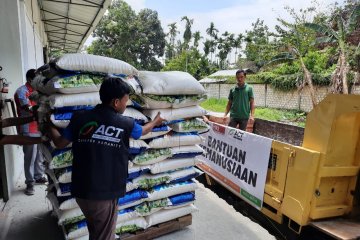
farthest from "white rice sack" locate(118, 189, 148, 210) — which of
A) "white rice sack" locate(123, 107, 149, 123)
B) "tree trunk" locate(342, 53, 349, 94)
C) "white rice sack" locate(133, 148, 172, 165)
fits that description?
"tree trunk" locate(342, 53, 349, 94)

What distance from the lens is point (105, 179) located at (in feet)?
5.95

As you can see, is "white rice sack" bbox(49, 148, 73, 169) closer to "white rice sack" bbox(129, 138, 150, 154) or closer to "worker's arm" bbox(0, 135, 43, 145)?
"worker's arm" bbox(0, 135, 43, 145)

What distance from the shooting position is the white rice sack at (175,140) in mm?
2713

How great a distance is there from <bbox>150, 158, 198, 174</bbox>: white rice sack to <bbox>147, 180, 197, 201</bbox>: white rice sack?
0.57 ft

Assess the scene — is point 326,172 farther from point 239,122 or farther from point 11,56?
point 11,56

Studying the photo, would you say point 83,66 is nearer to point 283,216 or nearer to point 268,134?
point 283,216

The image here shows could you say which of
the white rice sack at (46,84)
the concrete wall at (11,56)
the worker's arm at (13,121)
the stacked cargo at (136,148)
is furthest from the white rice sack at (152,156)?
the concrete wall at (11,56)

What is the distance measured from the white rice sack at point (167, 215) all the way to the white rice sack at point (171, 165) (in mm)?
439

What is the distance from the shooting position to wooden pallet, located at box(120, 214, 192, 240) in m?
2.65

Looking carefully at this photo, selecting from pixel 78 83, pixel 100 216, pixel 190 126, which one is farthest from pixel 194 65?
pixel 100 216

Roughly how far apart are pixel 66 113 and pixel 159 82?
0.88m

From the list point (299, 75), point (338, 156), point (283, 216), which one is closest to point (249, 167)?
point (283, 216)

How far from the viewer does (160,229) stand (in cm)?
280

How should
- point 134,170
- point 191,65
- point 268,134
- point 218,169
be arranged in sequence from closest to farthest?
point 134,170
point 218,169
point 268,134
point 191,65
